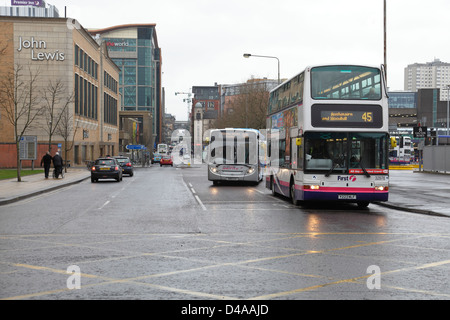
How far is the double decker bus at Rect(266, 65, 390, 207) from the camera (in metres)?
16.0

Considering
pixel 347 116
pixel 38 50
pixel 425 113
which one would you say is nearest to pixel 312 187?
pixel 347 116

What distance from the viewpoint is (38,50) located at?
5788 cm

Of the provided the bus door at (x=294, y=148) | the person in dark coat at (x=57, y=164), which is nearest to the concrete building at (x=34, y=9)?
the person in dark coat at (x=57, y=164)

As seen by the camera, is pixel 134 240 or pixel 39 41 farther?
pixel 39 41

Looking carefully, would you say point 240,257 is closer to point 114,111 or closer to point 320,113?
point 320,113

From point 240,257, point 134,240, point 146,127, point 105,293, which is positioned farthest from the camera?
point 146,127

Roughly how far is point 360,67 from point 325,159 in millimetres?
2941

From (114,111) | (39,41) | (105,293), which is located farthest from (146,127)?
(105,293)

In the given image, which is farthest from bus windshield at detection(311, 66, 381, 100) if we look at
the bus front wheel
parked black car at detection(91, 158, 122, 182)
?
parked black car at detection(91, 158, 122, 182)

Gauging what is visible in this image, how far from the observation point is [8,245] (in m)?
9.91

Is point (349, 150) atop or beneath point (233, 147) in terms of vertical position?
beneath

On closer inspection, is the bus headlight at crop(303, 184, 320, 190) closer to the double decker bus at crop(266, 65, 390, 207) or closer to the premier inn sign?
the double decker bus at crop(266, 65, 390, 207)

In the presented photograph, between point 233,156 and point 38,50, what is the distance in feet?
122

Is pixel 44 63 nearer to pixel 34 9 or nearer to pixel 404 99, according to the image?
pixel 34 9
